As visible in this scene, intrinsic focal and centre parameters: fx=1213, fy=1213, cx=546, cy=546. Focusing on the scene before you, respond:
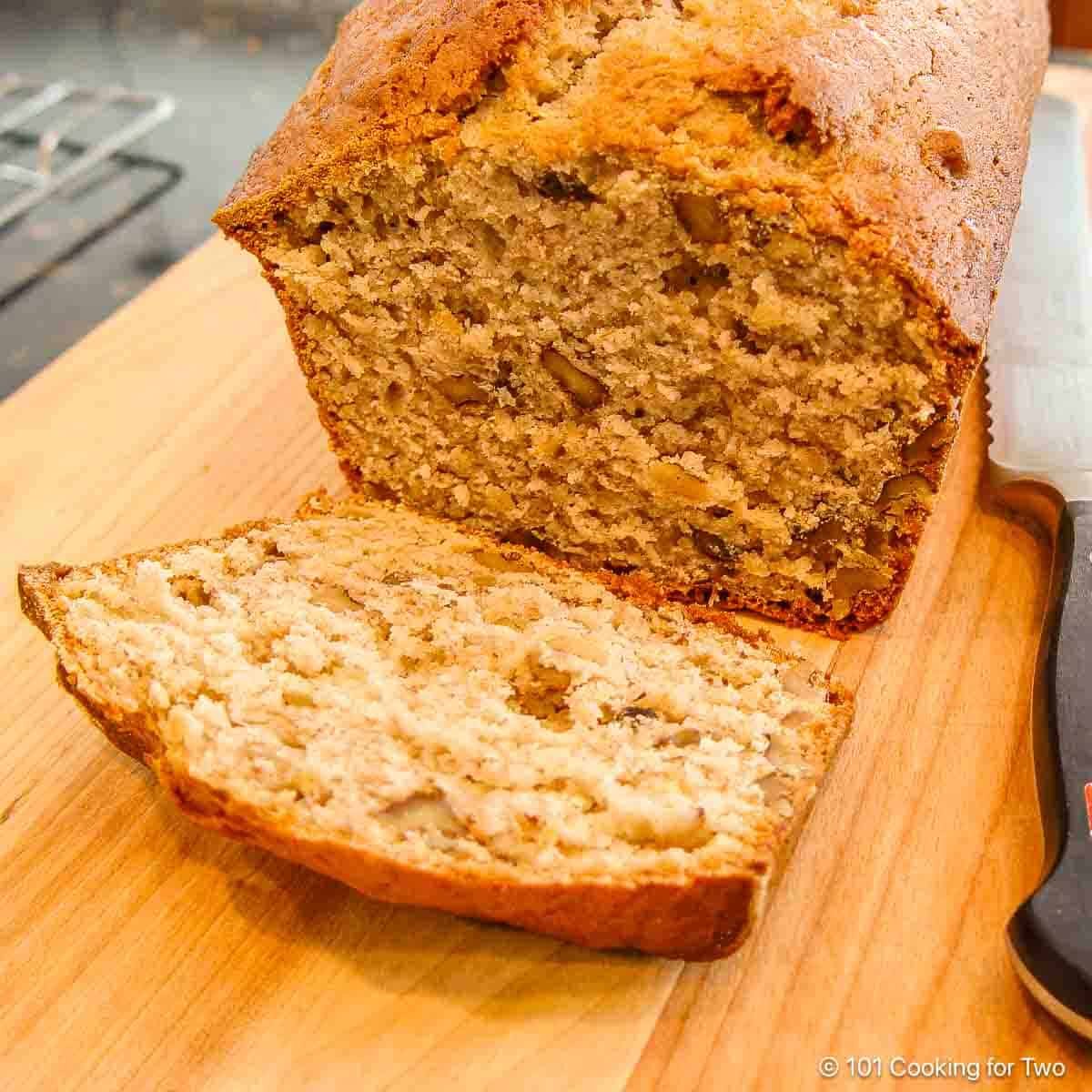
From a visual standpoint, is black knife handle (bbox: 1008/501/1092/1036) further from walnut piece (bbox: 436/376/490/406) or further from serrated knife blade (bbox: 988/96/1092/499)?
walnut piece (bbox: 436/376/490/406)

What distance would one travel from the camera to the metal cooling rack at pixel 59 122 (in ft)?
13.8

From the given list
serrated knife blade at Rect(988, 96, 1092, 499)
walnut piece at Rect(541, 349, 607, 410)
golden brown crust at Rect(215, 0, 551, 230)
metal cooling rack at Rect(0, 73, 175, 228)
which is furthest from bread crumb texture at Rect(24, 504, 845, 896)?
metal cooling rack at Rect(0, 73, 175, 228)

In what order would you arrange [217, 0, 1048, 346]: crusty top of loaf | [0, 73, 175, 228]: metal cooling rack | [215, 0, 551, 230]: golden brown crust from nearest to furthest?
1. [217, 0, 1048, 346]: crusty top of loaf
2. [215, 0, 551, 230]: golden brown crust
3. [0, 73, 175, 228]: metal cooling rack

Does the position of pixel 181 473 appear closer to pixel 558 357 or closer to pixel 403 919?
pixel 558 357

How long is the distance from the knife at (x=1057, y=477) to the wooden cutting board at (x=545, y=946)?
0.49 feet

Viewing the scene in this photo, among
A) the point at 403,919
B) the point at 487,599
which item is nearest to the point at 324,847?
the point at 403,919

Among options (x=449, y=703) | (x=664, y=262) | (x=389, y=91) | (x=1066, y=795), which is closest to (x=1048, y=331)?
(x=664, y=262)

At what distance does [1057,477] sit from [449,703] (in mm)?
1407

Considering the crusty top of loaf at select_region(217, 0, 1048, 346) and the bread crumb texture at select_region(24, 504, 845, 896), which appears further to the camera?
the crusty top of loaf at select_region(217, 0, 1048, 346)

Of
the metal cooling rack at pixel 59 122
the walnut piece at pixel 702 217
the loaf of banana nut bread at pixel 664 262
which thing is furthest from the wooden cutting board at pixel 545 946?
the metal cooling rack at pixel 59 122

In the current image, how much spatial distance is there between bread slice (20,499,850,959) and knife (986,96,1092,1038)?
37cm

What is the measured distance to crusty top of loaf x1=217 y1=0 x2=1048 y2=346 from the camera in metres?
2.01

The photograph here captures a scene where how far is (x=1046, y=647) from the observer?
7.32 feet

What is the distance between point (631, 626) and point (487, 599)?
28 cm
